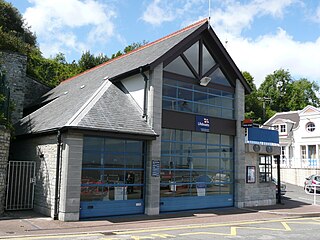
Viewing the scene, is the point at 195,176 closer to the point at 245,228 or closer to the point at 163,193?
the point at 163,193

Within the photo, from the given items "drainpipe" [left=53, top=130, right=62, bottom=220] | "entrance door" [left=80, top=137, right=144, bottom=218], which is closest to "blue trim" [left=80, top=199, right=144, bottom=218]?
"entrance door" [left=80, top=137, right=144, bottom=218]

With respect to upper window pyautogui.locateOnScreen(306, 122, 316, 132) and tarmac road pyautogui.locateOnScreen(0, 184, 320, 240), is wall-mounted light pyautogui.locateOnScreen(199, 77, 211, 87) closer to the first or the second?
tarmac road pyautogui.locateOnScreen(0, 184, 320, 240)

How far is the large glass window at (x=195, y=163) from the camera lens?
1619cm

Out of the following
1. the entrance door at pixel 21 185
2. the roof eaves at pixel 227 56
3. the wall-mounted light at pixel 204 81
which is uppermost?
the roof eaves at pixel 227 56

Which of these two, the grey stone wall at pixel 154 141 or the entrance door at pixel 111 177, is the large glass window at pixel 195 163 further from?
the entrance door at pixel 111 177

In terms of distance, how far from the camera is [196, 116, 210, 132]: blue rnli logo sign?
56.9ft

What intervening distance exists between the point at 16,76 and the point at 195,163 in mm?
11592

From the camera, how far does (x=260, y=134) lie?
20094 millimetres

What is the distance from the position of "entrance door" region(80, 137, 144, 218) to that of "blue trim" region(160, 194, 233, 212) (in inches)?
51.2

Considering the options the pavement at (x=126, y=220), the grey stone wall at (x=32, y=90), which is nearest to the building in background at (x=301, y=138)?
the pavement at (x=126, y=220)

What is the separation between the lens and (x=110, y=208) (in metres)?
14.1

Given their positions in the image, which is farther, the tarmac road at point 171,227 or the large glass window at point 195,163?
the large glass window at point 195,163

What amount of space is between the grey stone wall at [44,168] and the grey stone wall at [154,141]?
12.8ft

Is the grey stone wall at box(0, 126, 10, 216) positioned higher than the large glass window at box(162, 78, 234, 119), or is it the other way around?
the large glass window at box(162, 78, 234, 119)
